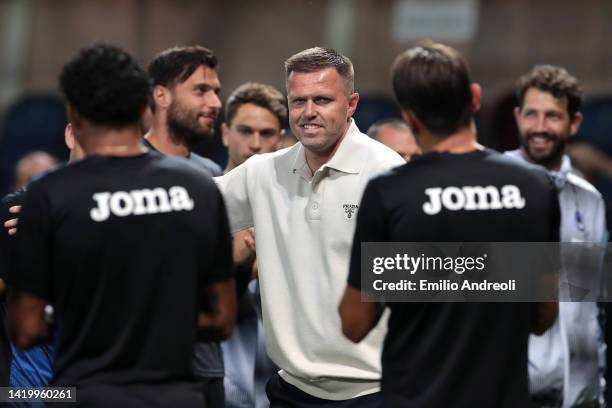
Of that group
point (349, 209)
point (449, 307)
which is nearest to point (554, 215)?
point (449, 307)

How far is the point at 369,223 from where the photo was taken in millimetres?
2918

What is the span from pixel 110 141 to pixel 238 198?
1.13 m

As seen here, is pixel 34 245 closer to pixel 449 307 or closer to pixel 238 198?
pixel 449 307

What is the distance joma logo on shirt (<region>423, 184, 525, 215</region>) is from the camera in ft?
9.48

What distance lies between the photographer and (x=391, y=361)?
2975 mm

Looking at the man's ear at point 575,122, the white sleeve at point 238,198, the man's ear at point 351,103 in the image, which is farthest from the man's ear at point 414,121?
the man's ear at point 575,122

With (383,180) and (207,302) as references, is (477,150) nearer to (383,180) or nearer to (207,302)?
(383,180)

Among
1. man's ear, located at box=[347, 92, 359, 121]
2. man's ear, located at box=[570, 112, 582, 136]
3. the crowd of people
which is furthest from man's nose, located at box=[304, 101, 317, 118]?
man's ear, located at box=[570, 112, 582, 136]

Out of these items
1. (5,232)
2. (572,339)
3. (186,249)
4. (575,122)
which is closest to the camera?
(186,249)

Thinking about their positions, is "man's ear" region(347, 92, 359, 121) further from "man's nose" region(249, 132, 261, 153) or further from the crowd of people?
"man's nose" region(249, 132, 261, 153)

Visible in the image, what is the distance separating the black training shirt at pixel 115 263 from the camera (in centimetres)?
281

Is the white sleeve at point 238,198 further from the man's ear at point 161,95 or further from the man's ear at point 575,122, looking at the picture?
the man's ear at point 575,122

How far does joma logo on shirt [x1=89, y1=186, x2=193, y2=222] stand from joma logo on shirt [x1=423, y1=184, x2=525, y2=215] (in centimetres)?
69

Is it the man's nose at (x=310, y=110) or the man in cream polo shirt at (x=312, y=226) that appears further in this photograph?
the man's nose at (x=310, y=110)
